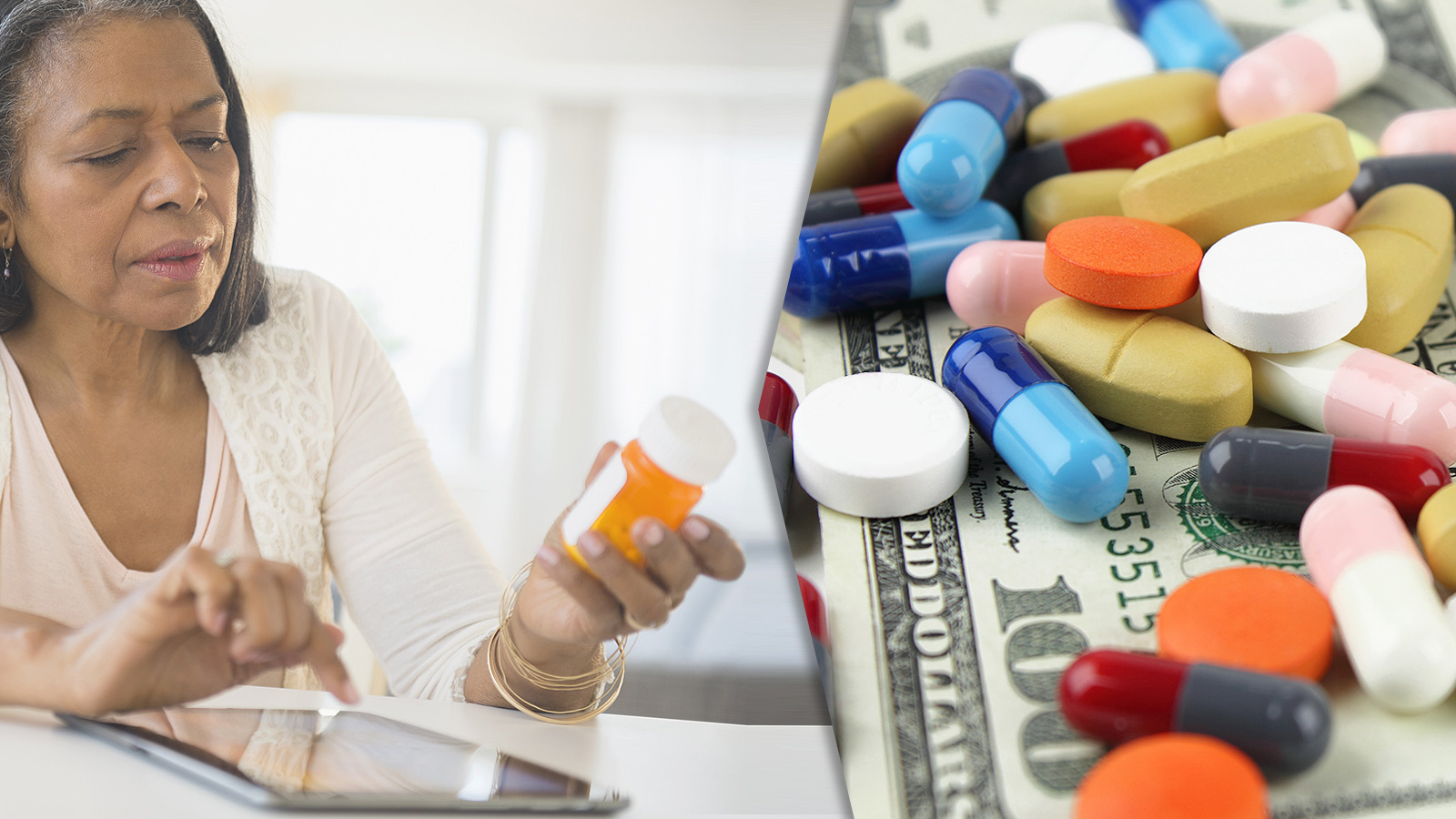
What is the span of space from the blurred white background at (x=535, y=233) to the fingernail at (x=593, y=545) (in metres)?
0.21

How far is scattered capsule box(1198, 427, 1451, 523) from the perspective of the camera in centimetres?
65

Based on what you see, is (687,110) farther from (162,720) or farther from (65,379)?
(162,720)

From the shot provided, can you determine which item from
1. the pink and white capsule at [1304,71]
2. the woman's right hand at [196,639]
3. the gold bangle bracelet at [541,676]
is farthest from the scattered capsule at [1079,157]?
the woman's right hand at [196,639]

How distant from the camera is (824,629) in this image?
691 mm

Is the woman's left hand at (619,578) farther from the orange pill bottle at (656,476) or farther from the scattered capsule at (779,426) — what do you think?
the scattered capsule at (779,426)

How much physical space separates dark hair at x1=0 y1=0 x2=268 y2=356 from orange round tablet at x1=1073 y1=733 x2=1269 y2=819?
22.4 inches

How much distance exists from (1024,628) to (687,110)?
801 mm

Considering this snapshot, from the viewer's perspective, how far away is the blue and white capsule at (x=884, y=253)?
90 cm

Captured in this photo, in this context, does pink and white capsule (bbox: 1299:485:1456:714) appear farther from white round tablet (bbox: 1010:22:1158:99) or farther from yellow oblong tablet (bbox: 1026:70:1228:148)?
white round tablet (bbox: 1010:22:1158:99)

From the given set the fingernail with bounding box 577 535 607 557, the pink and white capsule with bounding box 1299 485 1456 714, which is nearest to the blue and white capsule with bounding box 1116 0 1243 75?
the pink and white capsule with bounding box 1299 485 1456 714

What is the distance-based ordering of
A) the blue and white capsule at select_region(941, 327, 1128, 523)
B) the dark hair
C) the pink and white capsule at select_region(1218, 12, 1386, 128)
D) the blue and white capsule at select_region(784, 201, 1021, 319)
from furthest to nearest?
1. the pink and white capsule at select_region(1218, 12, 1386, 128)
2. the blue and white capsule at select_region(784, 201, 1021, 319)
3. the blue and white capsule at select_region(941, 327, 1128, 523)
4. the dark hair

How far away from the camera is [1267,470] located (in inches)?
26.4

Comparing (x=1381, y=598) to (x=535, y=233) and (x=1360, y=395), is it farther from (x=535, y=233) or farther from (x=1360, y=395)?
(x=535, y=233)

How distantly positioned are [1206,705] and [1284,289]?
349 millimetres
